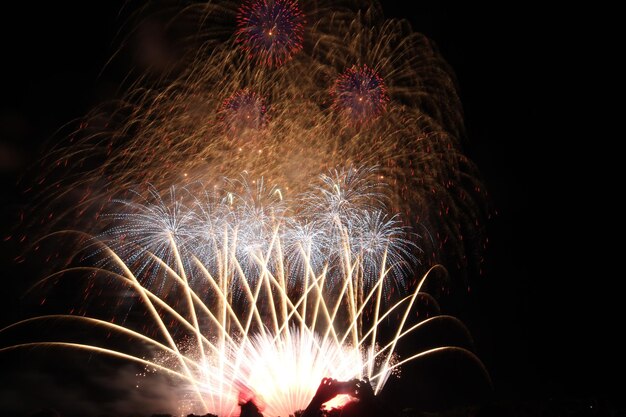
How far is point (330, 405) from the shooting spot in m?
17.9

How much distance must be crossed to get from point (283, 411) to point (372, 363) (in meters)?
4.80

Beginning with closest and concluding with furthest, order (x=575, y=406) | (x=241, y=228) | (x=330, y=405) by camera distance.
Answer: (x=330, y=405)
(x=241, y=228)
(x=575, y=406)

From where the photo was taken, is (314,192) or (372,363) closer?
(314,192)

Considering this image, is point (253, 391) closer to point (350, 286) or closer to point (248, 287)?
point (248, 287)

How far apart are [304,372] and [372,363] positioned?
3381mm

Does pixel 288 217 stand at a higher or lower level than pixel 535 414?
higher

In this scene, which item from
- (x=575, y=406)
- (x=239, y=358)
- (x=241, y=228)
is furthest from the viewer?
(x=575, y=406)

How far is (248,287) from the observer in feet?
71.4

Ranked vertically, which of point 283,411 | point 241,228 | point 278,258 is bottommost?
point 283,411

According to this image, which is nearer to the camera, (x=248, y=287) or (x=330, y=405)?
(x=330, y=405)

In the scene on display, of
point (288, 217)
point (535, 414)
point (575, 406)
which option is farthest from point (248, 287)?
point (575, 406)

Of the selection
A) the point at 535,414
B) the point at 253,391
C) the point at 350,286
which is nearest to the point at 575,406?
the point at 535,414

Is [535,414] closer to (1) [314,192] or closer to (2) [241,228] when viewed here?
(1) [314,192]

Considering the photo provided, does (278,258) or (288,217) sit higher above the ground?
(288,217)
